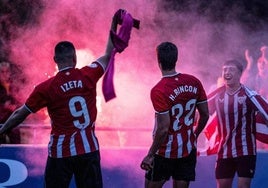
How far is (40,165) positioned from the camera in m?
8.23

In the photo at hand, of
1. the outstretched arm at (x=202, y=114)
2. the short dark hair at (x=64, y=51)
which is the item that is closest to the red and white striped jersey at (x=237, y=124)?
the outstretched arm at (x=202, y=114)

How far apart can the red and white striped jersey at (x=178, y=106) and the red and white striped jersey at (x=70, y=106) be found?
2.03ft

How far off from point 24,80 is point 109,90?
4.26 m

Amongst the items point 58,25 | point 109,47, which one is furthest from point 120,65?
point 109,47

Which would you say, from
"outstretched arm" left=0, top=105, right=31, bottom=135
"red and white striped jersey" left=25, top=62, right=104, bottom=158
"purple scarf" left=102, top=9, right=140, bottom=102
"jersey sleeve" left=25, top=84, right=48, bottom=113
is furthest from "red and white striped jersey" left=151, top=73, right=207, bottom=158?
"outstretched arm" left=0, top=105, right=31, bottom=135

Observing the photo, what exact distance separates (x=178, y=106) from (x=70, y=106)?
1.05m

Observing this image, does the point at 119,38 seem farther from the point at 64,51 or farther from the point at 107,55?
the point at 64,51

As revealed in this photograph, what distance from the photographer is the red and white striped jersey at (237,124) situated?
7.31 meters

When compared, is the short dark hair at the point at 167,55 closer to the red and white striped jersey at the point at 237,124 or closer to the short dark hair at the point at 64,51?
the short dark hair at the point at 64,51

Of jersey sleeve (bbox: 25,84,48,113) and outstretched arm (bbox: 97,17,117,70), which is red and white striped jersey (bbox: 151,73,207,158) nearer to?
outstretched arm (bbox: 97,17,117,70)

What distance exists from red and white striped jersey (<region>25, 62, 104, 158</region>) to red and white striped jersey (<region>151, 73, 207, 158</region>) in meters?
0.62

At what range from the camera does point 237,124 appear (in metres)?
7.32

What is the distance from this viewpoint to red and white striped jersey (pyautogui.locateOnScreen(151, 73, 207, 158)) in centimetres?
643

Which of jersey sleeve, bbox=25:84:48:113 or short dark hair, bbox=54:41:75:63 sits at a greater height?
short dark hair, bbox=54:41:75:63
